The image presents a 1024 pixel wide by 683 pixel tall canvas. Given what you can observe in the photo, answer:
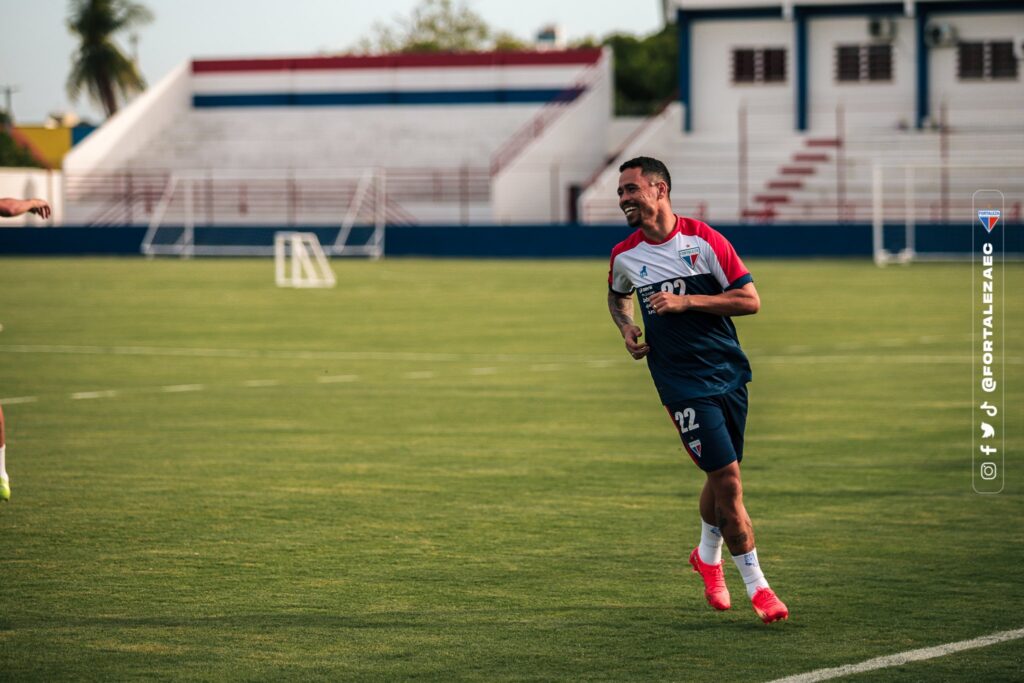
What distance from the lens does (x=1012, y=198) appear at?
4838cm

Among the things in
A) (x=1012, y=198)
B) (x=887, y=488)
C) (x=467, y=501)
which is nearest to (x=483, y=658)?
(x=467, y=501)

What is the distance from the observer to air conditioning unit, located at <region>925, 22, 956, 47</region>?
187ft

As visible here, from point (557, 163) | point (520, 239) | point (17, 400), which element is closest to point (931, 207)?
point (520, 239)

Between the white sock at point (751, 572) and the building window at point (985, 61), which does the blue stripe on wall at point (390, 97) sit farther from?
the white sock at point (751, 572)

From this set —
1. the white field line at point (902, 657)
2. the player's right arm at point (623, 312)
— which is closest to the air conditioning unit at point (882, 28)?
the player's right arm at point (623, 312)

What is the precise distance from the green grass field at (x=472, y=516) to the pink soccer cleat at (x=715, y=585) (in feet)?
0.23

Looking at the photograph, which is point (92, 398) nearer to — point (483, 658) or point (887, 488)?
point (887, 488)

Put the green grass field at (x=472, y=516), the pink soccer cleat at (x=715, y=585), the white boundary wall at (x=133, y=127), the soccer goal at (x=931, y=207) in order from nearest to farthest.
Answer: the green grass field at (x=472, y=516)
the pink soccer cleat at (x=715, y=585)
the soccer goal at (x=931, y=207)
the white boundary wall at (x=133, y=127)

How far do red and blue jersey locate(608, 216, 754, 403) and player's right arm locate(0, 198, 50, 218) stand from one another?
3.13 m

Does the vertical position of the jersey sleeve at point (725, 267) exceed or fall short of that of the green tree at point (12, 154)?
it exceeds it

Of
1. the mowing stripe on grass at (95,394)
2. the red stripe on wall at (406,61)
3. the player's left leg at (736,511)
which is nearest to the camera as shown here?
the player's left leg at (736,511)

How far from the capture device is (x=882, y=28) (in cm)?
5734

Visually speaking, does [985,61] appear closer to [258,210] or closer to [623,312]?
[258,210]

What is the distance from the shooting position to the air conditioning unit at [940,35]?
56.9 meters
